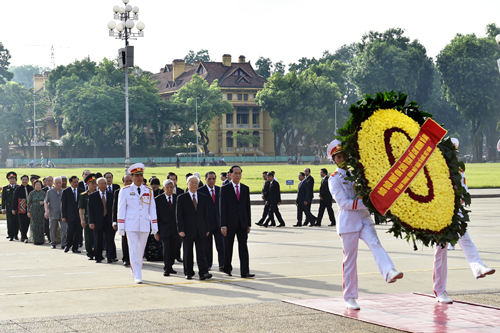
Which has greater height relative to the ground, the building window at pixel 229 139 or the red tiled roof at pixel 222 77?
the red tiled roof at pixel 222 77

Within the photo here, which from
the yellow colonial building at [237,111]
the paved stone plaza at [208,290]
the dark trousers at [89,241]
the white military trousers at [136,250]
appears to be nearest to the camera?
the paved stone plaza at [208,290]

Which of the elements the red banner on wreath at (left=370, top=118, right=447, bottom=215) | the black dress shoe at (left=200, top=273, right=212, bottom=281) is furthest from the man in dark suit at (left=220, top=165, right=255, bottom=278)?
the red banner on wreath at (left=370, top=118, right=447, bottom=215)

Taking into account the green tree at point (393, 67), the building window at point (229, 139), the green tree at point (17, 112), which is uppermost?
the green tree at point (393, 67)

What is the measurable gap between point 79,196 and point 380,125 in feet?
28.9

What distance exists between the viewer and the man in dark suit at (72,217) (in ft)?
49.9

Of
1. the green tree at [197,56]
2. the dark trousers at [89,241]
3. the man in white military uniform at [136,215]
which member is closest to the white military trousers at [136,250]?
the man in white military uniform at [136,215]

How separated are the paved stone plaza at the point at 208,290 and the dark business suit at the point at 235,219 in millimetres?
377

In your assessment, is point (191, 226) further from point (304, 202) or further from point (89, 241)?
point (304, 202)

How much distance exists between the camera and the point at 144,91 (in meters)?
91.9

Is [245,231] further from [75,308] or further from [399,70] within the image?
[399,70]

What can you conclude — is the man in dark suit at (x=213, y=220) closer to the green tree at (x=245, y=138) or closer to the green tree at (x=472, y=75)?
the green tree at (x=472, y=75)

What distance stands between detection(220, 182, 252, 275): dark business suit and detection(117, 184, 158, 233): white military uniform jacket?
1195 mm

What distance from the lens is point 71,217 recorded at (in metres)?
15.3

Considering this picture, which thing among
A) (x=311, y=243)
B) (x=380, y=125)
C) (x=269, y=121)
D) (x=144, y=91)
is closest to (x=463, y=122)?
(x=269, y=121)
